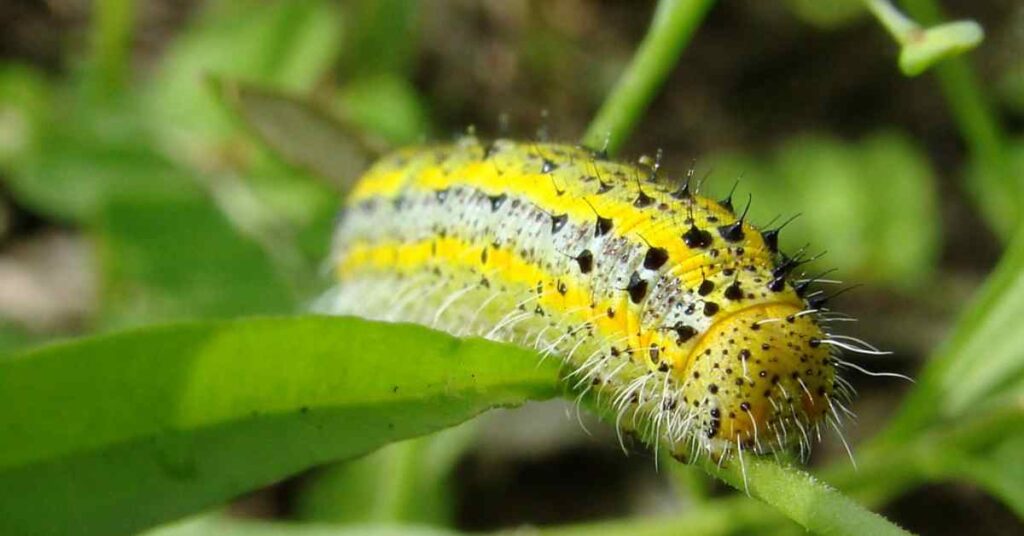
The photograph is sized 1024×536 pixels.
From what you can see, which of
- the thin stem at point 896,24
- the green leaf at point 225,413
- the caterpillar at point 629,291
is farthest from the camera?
the thin stem at point 896,24

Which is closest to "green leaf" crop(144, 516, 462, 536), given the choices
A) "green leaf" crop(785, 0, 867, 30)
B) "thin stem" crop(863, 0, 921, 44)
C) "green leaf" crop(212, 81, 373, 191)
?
"green leaf" crop(212, 81, 373, 191)

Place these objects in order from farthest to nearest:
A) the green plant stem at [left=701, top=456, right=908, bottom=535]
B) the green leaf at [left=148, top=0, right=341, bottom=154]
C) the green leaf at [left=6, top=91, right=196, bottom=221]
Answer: the green leaf at [left=148, top=0, right=341, bottom=154] → the green leaf at [left=6, top=91, right=196, bottom=221] → the green plant stem at [left=701, top=456, right=908, bottom=535]

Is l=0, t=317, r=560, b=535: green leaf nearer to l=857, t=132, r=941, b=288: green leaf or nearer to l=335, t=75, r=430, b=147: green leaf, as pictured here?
l=335, t=75, r=430, b=147: green leaf

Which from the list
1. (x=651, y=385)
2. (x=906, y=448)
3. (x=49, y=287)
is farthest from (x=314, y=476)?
(x=651, y=385)

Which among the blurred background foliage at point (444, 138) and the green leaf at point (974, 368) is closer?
the green leaf at point (974, 368)

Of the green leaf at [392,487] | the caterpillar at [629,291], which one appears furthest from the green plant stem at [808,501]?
the green leaf at [392,487]

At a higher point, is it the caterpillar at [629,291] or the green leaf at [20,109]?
the green leaf at [20,109]

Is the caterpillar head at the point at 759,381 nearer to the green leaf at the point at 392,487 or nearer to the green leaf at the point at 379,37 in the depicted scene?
the green leaf at the point at 392,487
